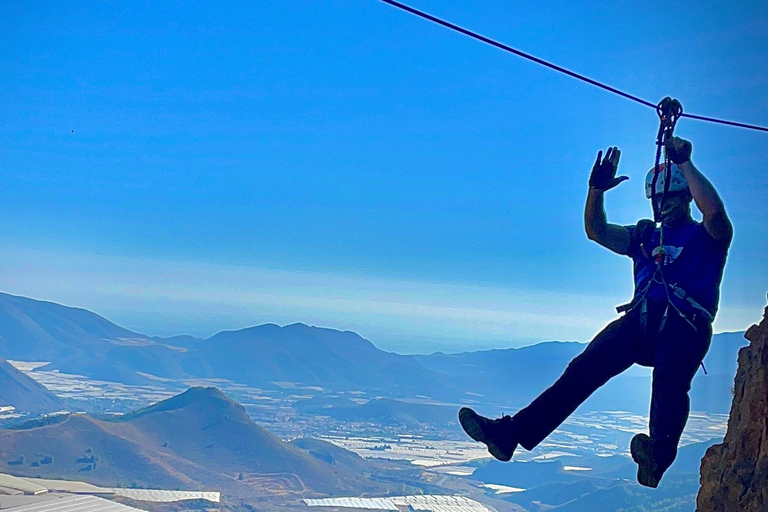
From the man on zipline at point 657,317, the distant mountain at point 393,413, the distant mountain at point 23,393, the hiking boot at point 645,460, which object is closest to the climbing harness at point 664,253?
the man on zipline at point 657,317

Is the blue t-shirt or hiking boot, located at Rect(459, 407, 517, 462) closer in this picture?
the blue t-shirt

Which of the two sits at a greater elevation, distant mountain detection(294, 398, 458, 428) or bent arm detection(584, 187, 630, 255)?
bent arm detection(584, 187, 630, 255)

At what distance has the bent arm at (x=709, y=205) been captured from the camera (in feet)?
15.1

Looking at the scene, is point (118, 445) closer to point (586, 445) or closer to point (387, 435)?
point (387, 435)

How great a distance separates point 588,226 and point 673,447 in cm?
168

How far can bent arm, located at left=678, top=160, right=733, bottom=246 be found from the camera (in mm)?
4594

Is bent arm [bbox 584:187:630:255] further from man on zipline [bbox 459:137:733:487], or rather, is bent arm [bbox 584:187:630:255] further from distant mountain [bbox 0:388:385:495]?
distant mountain [bbox 0:388:385:495]

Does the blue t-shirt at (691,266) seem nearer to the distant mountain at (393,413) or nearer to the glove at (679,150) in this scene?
the glove at (679,150)

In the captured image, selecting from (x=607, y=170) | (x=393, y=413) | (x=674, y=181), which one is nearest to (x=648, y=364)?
(x=674, y=181)

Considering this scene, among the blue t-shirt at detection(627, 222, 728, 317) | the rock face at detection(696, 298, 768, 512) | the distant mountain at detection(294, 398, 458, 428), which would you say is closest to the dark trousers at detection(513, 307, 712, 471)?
the blue t-shirt at detection(627, 222, 728, 317)

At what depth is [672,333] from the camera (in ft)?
15.2

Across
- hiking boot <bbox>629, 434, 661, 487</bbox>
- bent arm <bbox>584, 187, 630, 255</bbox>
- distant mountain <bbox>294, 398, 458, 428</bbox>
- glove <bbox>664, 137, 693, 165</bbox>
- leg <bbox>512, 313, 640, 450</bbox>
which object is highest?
glove <bbox>664, 137, 693, 165</bbox>

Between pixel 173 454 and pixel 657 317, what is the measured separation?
11707 cm

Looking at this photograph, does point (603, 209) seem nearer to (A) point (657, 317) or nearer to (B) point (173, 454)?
(A) point (657, 317)
